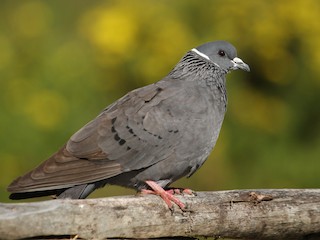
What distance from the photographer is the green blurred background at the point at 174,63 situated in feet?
23.6

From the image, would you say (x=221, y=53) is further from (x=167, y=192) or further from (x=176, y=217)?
(x=176, y=217)

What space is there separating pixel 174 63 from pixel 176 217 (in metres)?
4.11

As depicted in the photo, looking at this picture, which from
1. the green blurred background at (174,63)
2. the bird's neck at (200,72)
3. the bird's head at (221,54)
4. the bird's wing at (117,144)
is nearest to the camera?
the bird's wing at (117,144)

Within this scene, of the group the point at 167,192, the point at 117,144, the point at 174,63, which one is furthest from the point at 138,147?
the point at 174,63

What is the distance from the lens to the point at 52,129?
736 cm

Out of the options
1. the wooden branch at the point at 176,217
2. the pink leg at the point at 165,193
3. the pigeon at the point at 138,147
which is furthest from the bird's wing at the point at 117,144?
the wooden branch at the point at 176,217

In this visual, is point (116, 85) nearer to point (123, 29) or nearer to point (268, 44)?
point (123, 29)

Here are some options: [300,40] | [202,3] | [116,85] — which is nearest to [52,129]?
[116,85]

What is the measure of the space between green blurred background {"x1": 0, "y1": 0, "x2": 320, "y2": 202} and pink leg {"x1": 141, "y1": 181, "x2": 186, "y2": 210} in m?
2.61

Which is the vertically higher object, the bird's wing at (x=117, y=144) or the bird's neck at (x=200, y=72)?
the bird's neck at (x=200, y=72)

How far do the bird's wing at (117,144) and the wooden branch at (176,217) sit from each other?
1.69 ft

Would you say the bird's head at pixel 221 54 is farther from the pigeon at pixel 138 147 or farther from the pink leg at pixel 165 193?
the pink leg at pixel 165 193

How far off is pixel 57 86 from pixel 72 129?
629 mm

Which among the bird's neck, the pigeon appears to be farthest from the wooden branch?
the bird's neck
